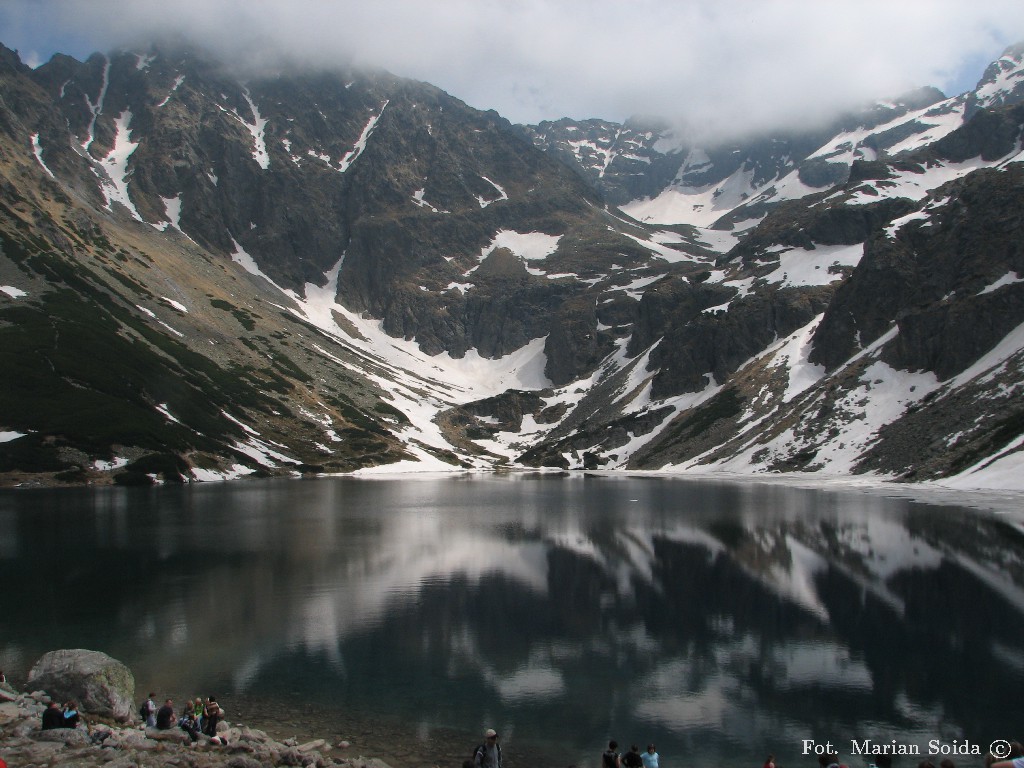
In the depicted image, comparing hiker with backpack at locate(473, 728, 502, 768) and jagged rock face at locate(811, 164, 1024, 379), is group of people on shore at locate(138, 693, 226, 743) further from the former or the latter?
jagged rock face at locate(811, 164, 1024, 379)

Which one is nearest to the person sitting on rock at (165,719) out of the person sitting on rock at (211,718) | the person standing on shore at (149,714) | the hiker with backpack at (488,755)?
the person standing on shore at (149,714)

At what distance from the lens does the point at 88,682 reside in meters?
24.1

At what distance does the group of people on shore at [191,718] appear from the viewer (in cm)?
2178

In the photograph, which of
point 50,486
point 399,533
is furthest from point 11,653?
point 50,486

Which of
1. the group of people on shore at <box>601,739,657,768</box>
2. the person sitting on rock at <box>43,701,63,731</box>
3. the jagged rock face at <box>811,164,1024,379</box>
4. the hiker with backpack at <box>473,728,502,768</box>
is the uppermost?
the jagged rock face at <box>811,164,1024,379</box>

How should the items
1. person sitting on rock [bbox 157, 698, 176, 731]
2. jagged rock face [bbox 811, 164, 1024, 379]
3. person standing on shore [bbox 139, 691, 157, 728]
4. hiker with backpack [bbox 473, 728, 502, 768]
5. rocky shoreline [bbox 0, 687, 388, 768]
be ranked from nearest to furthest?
rocky shoreline [bbox 0, 687, 388, 768]
hiker with backpack [bbox 473, 728, 502, 768]
person sitting on rock [bbox 157, 698, 176, 731]
person standing on shore [bbox 139, 691, 157, 728]
jagged rock face [bbox 811, 164, 1024, 379]

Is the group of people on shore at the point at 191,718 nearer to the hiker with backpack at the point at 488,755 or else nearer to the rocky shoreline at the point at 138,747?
the rocky shoreline at the point at 138,747

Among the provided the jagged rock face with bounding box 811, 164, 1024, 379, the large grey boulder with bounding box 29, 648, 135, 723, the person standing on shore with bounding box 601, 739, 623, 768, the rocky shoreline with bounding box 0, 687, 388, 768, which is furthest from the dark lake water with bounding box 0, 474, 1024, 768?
the jagged rock face with bounding box 811, 164, 1024, 379

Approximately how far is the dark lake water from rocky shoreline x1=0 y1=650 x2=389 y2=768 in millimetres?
1919

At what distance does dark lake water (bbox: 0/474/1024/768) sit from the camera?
23.8 metres

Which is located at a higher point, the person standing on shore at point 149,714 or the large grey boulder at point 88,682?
the large grey boulder at point 88,682

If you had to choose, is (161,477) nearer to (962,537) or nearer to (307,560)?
(307,560)

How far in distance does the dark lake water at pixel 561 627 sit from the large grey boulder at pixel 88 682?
229 cm

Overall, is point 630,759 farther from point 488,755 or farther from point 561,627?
point 561,627
